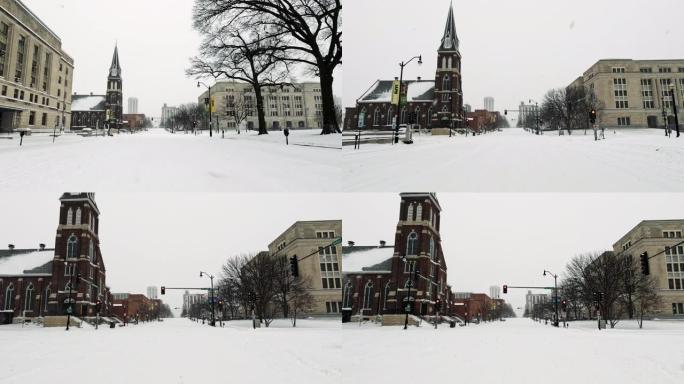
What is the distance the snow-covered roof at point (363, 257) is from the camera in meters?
73.7

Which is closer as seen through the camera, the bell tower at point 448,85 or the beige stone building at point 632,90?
the beige stone building at point 632,90

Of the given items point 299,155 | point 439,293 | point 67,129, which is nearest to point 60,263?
point 67,129

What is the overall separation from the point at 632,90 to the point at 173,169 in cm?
9278

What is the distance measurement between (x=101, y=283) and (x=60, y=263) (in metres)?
16.8

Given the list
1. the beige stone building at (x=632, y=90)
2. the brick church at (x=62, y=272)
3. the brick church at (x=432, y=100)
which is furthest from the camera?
the brick church at (x=432, y=100)

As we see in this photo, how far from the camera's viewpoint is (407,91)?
5295 inches

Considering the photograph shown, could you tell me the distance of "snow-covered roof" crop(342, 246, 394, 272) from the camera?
7371cm

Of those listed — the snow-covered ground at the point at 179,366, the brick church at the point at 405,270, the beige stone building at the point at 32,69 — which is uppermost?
the beige stone building at the point at 32,69

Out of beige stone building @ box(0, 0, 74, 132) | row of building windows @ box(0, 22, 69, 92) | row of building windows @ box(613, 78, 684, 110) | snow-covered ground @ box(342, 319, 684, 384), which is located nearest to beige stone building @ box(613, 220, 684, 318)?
row of building windows @ box(613, 78, 684, 110)

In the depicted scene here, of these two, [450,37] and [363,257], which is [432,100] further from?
[363,257]

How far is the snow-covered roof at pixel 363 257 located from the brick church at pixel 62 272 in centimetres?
4061

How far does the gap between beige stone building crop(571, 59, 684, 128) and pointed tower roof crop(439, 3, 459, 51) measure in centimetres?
2489

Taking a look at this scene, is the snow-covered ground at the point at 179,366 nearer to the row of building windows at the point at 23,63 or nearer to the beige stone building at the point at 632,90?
the row of building windows at the point at 23,63

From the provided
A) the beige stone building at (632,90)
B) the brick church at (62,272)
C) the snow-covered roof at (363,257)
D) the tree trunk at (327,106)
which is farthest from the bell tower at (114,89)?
the beige stone building at (632,90)
